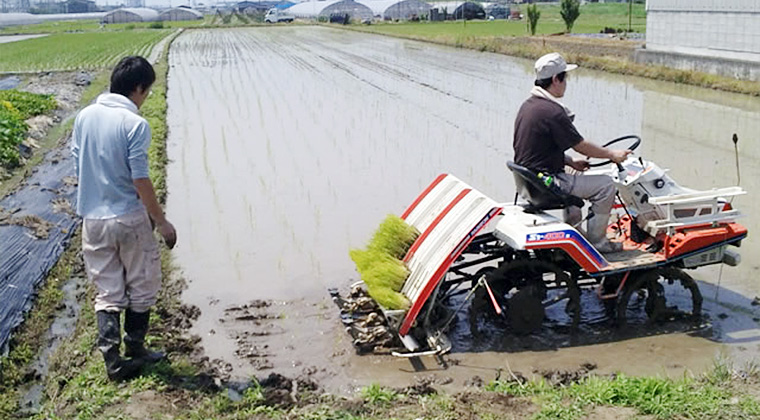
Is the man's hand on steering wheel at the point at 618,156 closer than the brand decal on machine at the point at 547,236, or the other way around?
the brand decal on machine at the point at 547,236

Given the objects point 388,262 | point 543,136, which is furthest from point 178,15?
point 543,136

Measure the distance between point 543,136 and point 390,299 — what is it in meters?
1.38

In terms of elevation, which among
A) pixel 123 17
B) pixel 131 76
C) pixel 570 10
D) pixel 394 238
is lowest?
pixel 394 238

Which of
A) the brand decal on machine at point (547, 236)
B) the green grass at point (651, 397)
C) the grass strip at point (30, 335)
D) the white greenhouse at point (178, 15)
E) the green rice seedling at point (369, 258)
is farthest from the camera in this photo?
the white greenhouse at point (178, 15)

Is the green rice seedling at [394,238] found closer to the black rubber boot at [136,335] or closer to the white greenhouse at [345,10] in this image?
the black rubber boot at [136,335]

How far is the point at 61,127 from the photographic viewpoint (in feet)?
48.0

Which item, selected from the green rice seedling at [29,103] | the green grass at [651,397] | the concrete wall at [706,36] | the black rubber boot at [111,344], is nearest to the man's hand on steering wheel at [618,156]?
the green grass at [651,397]

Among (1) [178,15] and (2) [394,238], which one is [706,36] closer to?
(2) [394,238]

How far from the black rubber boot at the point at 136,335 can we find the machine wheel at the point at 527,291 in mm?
1925

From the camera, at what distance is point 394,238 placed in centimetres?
530

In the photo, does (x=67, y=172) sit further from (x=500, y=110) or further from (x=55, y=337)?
(x=500, y=110)

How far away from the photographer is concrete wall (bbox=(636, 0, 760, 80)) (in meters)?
16.2

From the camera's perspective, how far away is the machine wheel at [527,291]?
493 centimetres

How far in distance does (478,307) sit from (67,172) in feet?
→ 22.4
